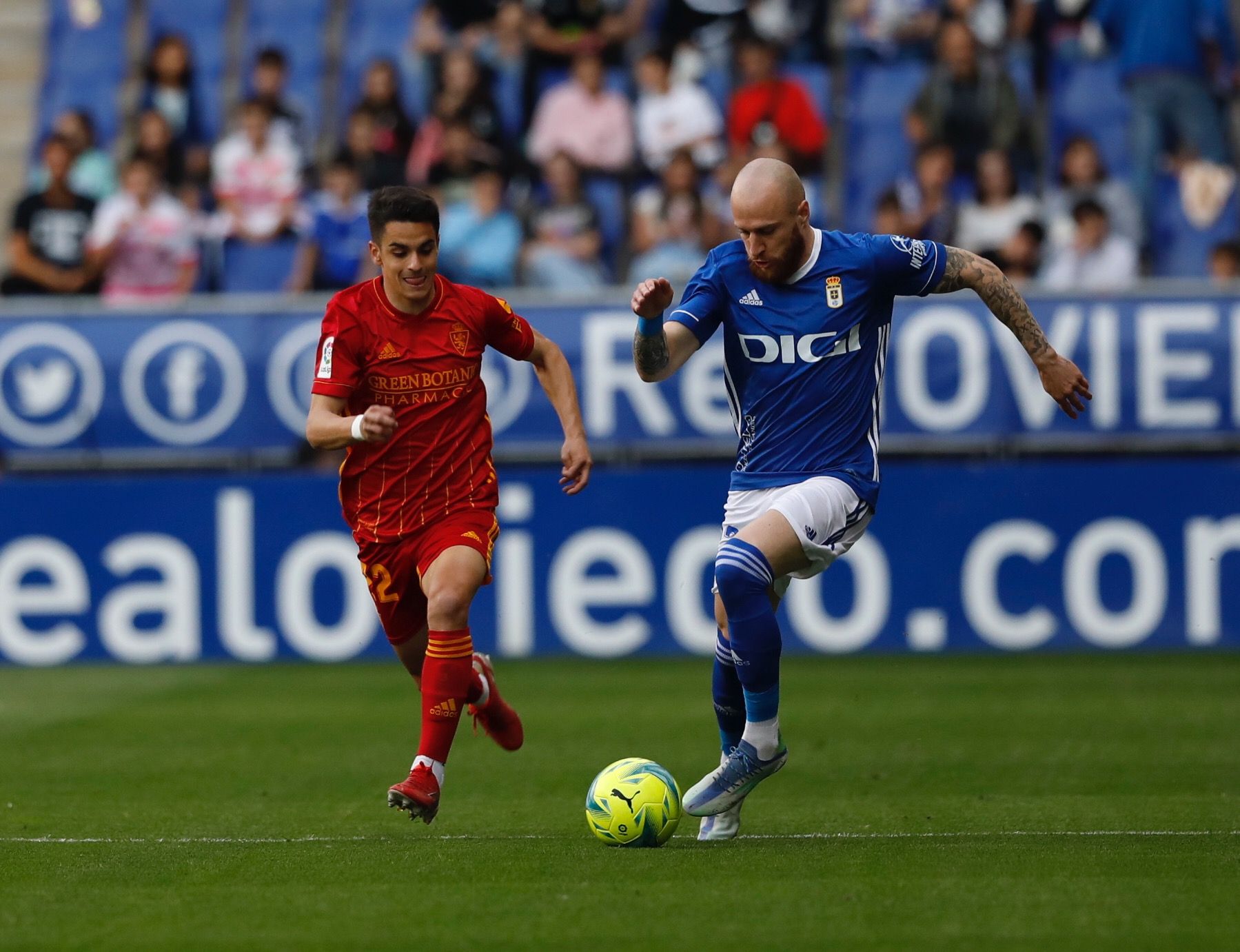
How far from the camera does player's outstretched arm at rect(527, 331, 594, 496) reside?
727cm

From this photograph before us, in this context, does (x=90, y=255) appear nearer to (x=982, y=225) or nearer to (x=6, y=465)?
(x=6, y=465)

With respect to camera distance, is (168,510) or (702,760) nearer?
(702,760)

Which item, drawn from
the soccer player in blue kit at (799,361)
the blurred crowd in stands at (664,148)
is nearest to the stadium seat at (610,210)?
the blurred crowd in stands at (664,148)

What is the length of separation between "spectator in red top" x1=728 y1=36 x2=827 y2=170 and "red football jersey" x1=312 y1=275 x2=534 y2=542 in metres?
9.32

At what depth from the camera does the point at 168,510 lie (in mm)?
14234

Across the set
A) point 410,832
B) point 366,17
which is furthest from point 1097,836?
point 366,17

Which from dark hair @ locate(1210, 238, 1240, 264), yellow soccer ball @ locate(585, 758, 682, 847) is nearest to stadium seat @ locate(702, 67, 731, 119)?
dark hair @ locate(1210, 238, 1240, 264)

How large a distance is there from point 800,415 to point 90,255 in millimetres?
10044

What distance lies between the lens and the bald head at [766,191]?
273 inches

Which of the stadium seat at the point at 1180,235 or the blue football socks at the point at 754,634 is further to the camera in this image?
the stadium seat at the point at 1180,235

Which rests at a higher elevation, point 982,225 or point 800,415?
point 982,225

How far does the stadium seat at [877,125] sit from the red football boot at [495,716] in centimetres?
973

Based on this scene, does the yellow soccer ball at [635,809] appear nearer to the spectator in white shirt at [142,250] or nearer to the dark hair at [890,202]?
the dark hair at [890,202]

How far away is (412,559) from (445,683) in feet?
2.03
